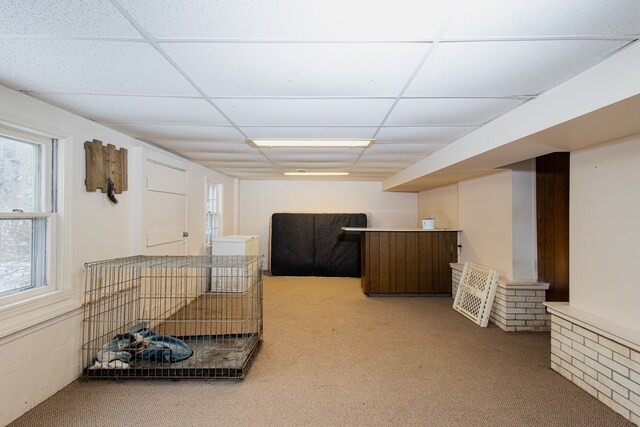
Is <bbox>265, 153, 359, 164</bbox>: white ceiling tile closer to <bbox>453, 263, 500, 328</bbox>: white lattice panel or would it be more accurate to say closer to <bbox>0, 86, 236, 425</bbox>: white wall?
<bbox>0, 86, 236, 425</bbox>: white wall

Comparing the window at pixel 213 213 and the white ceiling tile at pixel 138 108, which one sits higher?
the white ceiling tile at pixel 138 108

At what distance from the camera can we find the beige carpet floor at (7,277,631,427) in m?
1.98

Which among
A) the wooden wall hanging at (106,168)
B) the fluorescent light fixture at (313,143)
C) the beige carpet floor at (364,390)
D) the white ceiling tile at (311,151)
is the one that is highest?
the white ceiling tile at (311,151)

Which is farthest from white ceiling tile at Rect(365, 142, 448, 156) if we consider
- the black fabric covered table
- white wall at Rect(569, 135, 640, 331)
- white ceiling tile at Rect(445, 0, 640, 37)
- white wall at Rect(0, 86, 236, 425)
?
the black fabric covered table

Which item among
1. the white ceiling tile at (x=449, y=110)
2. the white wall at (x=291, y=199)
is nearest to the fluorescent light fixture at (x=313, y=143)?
the white ceiling tile at (x=449, y=110)

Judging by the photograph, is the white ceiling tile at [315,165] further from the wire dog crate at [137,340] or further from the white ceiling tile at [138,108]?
the white ceiling tile at [138,108]

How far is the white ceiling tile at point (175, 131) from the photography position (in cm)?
273

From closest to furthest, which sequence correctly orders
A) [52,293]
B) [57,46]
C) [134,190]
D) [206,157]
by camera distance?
[57,46], [52,293], [134,190], [206,157]

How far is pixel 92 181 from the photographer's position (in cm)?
254

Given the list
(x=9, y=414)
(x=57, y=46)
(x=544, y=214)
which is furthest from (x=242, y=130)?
(x=544, y=214)

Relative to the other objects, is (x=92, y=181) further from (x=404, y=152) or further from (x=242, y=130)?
(x=404, y=152)

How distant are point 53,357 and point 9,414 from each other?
0.37 m

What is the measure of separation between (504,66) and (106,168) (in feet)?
9.59

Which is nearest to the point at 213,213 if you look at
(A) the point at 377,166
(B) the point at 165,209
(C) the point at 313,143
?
(B) the point at 165,209
